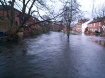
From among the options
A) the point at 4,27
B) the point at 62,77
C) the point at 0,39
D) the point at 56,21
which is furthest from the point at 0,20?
the point at 62,77

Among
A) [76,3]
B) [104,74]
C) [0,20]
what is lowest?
[104,74]

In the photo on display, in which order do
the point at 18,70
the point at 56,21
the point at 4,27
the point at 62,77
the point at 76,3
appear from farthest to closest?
1. the point at 4,27
2. the point at 56,21
3. the point at 76,3
4. the point at 18,70
5. the point at 62,77

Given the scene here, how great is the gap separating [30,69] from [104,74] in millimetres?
3253

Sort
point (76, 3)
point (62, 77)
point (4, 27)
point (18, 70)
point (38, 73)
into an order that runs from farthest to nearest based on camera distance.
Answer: point (4, 27) → point (76, 3) → point (18, 70) → point (38, 73) → point (62, 77)

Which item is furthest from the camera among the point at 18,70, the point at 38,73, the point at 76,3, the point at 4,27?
the point at 4,27

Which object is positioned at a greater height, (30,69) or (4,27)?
(4,27)

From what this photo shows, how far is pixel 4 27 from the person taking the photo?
1669cm

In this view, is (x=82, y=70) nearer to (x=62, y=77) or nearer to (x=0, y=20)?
(x=62, y=77)

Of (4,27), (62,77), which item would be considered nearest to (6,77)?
(62,77)

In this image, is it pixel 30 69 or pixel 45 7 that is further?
pixel 45 7

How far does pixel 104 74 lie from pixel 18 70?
12.3ft

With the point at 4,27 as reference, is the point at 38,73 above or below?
below

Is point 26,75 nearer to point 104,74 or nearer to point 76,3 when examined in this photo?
point 104,74

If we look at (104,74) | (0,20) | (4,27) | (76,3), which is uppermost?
(76,3)
